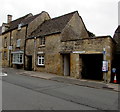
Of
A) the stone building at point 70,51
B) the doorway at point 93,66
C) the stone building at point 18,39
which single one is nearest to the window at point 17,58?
the stone building at point 18,39

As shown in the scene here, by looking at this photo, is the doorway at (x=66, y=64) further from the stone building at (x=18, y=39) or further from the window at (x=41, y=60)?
the stone building at (x=18, y=39)

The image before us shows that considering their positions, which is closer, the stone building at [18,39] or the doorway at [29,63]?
the doorway at [29,63]

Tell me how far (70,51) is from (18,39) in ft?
40.0

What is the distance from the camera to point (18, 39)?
2523 centimetres

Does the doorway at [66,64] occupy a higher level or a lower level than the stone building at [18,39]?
lower

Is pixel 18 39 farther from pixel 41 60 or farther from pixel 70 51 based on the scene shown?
pixel 70 51

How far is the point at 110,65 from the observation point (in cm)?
1352

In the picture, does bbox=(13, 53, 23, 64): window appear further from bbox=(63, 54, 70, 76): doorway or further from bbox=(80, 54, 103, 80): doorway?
bbox=(80, 54, 103, 80): doorway

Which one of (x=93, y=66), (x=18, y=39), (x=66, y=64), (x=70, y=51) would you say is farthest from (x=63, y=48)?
(x=18, y=39)

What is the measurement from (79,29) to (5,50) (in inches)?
623

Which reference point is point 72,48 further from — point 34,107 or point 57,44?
point 34,107

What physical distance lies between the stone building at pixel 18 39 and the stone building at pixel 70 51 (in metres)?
1.26

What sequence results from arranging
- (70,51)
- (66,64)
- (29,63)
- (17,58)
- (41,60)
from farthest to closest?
(17,58) < (29,63) < (41,60) < (66,64) < (70,51)

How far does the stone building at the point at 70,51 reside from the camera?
1438 centimetres
